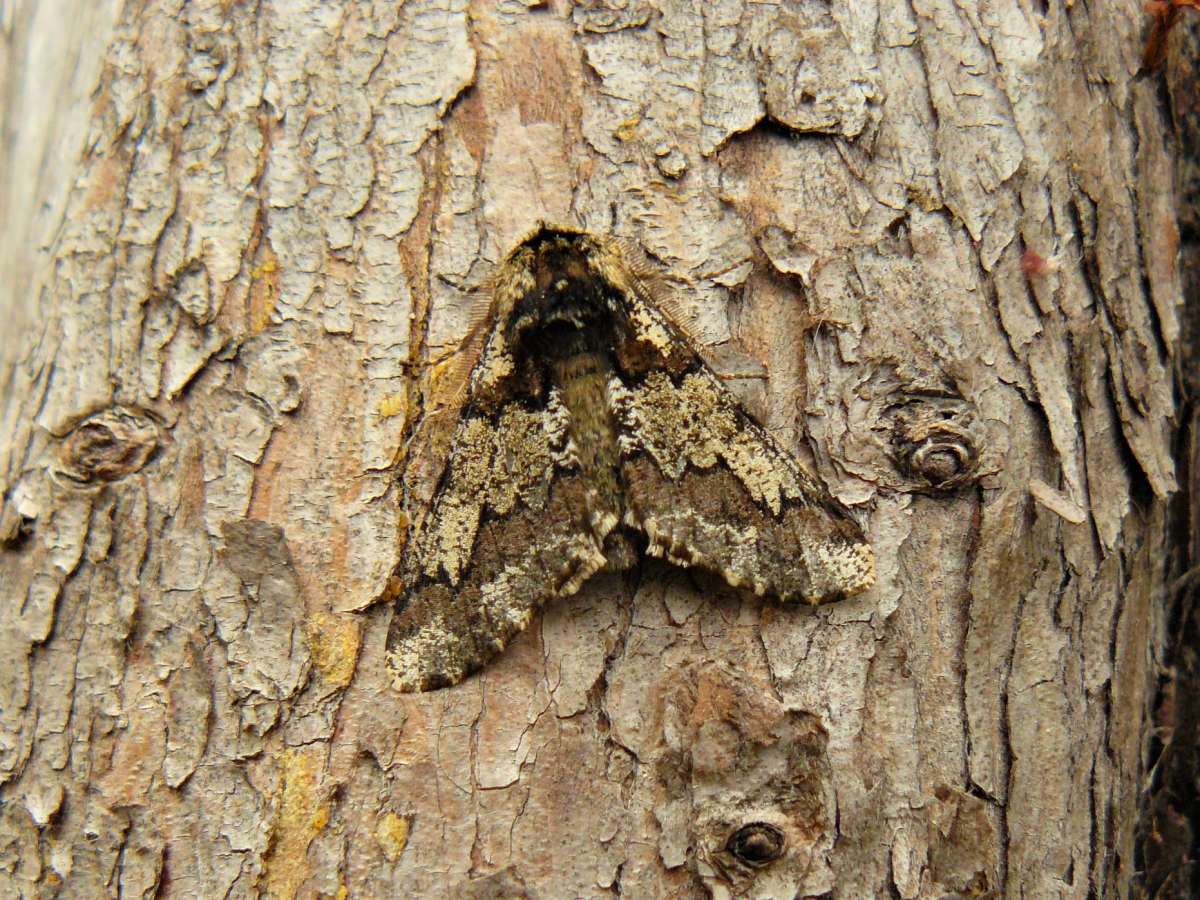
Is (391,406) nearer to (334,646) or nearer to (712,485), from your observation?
(334,646)

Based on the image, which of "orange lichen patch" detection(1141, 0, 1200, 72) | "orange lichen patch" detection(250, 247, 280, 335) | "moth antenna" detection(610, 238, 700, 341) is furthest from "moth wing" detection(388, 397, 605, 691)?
"orange lichen patch" detection(1141, 0, 1200, 72)

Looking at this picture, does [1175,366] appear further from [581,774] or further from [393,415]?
[393,415]

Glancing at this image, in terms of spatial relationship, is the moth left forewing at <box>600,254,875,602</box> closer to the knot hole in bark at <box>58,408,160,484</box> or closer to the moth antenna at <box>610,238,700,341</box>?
the moth antenna at <box>610,238,700,341</box>

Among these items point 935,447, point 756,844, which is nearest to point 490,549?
point 756,844

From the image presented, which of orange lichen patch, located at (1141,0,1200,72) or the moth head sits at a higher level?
orange lichen patch, located at (1141,0,1200,72)

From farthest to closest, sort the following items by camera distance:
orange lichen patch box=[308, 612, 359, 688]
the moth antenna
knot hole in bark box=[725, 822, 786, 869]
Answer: the moth antenna → orange lichen patch box=[308, 612, 359, 688] → knot hole in bark box=[725, 822, 786, 869]

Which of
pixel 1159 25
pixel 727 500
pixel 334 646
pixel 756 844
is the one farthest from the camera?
pixel 1159 25
